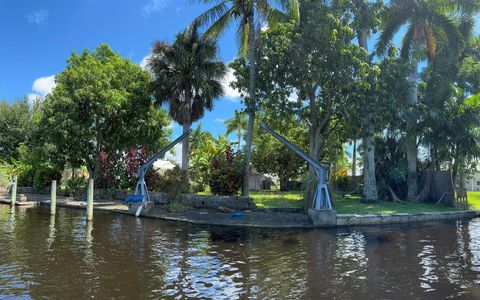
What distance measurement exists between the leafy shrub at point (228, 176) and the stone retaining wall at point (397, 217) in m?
5.82

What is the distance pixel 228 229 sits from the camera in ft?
48.9

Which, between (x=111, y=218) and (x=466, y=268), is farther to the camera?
(x=111, y=218)

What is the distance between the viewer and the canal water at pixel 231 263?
23.8 ft

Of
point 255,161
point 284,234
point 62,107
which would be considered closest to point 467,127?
point 284,234

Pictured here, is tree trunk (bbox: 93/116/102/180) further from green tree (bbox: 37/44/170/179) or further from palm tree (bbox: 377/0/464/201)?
palm tree (bbox: 377/0/464/201)

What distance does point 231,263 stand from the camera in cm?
939

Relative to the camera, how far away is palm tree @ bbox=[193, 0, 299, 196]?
778 inches

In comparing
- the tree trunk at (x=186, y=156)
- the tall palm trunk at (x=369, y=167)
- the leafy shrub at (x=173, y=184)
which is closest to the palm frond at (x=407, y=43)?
the tall palm trunk at (x=369, y=167)

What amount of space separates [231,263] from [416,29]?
2201 centimetres

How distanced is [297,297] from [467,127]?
65.0 feet

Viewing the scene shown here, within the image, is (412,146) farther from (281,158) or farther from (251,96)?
(281,158)

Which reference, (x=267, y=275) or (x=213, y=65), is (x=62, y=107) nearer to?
(x=213, y=65)

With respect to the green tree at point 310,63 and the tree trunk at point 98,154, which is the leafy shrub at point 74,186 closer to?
the tree trunk at point 98,154

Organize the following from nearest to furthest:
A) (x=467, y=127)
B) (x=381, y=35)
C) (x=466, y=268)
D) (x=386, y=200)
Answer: (x=466, y=268) → (x=467, y=127) → (x=386, y=200) → (x=381, y=35)
